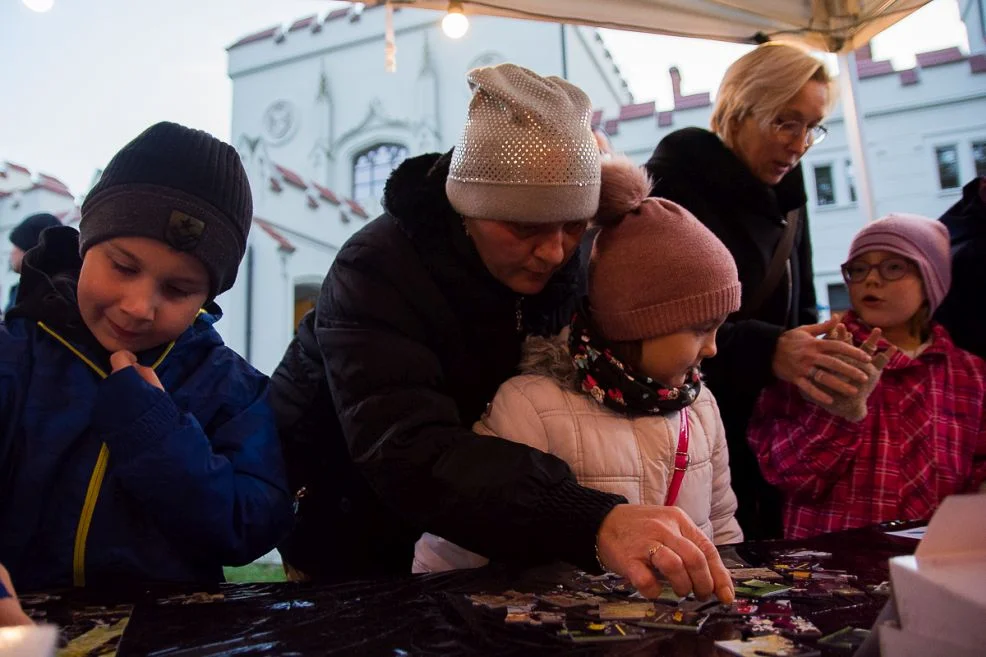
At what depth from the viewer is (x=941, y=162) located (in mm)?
7676

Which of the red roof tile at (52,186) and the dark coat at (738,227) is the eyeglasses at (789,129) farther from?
the red roof tile at (52,186)

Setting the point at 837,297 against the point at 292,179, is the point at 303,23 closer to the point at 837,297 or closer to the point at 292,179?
the point at 292,179

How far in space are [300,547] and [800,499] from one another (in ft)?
4.31

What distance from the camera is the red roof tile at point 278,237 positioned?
7312 mm

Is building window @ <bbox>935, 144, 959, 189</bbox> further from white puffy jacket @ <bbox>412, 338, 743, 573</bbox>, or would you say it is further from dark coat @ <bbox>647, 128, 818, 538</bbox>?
white puffy jacket @ <bbox>412, 338, 743, 573</bbox>

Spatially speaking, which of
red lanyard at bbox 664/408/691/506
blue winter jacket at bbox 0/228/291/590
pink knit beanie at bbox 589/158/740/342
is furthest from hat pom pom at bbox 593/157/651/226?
blue winter jacket at bbox 0/228/291/590

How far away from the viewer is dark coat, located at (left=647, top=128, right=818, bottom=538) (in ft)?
6.54

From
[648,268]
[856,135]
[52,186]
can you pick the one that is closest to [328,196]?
[52,186]

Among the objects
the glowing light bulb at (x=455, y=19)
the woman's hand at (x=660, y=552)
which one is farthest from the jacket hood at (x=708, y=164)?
the woman's hand at (x=660, y=552)

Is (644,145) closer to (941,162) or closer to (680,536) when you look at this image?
(941,162)

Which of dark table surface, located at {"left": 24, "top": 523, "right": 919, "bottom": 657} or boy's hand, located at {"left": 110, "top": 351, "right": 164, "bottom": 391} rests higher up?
boy's hand, located at {"left": 110, "top": 351, "right": 164, "bottom": 391}

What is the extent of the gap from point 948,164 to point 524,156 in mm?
8140

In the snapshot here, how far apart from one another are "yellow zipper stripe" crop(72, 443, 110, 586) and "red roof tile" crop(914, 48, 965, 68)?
341 inches

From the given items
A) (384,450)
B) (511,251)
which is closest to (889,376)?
(511,251)
